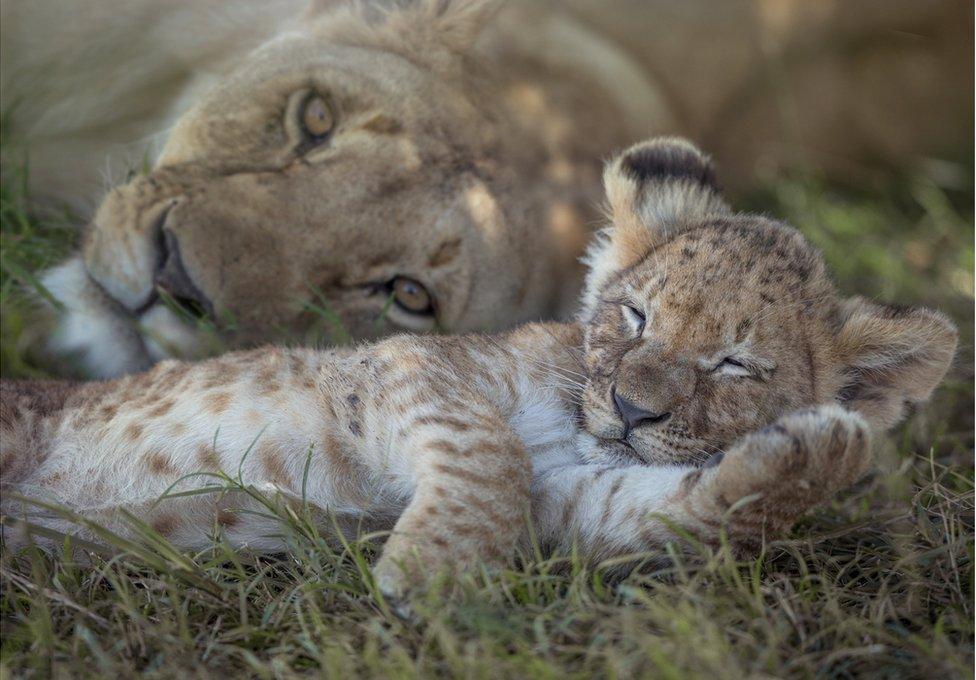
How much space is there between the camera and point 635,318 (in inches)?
109

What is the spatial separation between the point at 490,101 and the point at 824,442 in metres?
1.91

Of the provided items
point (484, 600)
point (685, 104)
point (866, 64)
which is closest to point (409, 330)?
point (484, 600)

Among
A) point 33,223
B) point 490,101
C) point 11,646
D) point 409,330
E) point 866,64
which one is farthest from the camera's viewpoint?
point 866,64

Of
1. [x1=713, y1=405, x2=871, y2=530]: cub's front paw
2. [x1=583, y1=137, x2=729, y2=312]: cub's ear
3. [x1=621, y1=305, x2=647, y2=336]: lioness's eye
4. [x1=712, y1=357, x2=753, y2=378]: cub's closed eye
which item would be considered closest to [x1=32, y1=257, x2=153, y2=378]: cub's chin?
[x1=583, y1=137, x2=729, y2=312]: cub's ear

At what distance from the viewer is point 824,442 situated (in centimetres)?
229

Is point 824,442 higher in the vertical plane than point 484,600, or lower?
higher

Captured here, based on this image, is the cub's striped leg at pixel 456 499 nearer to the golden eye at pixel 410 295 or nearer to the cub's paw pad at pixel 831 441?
the cub's paw pad at pixel 831 441

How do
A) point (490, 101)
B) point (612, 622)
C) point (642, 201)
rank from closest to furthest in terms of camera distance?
point (612, 622)
point (642, 201)
point (490, 101)

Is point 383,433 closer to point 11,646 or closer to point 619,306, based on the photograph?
point 619,306

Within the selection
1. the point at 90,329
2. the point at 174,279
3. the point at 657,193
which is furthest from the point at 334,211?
the point at 657,193

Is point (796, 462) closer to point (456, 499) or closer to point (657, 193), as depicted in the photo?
point (456, 499)

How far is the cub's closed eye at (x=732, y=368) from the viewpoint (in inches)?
101

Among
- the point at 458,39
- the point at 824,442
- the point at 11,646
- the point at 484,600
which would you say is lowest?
the point at 11,646

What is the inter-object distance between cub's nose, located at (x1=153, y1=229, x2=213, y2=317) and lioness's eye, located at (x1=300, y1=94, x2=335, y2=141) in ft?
1.93
